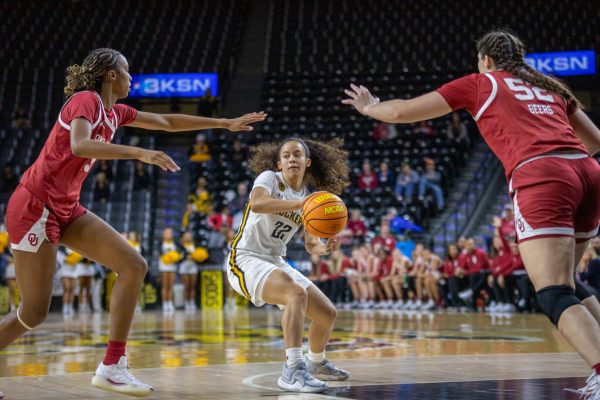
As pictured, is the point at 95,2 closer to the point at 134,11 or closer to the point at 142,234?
the point at 134,11

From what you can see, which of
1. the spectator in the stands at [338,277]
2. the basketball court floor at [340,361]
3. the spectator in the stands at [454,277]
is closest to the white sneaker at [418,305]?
the spectator in the stands at [454,277]

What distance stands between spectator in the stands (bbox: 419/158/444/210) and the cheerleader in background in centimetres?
503

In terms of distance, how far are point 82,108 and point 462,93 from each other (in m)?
1.96

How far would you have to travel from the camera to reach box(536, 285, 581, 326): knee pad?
358cm

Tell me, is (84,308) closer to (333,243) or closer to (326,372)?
(326,372)

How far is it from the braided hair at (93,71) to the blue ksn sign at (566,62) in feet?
56.4

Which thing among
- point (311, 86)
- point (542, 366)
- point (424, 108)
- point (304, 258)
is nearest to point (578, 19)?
point (311, 86)

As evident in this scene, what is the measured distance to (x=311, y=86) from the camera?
22.5 m

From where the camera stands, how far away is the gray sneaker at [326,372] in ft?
17.2

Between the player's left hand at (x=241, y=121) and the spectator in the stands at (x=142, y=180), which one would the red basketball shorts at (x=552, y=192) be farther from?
the spectator in the stands at (x=142, y=180)

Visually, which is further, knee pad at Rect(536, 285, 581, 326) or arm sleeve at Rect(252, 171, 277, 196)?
arm sleeve at Rect(252, 171, 277, 196)

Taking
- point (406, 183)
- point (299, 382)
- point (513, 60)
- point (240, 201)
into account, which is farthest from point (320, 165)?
point (240, 201)

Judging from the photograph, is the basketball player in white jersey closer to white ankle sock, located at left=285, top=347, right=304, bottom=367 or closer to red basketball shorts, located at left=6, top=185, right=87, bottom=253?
white ankle sock, located at left=285, top=347, right=304, bottom=367

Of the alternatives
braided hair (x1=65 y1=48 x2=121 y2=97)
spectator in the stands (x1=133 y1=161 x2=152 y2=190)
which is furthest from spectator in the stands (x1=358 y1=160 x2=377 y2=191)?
braided hair (x1=65 y1=48 x2=121 y2=97)
